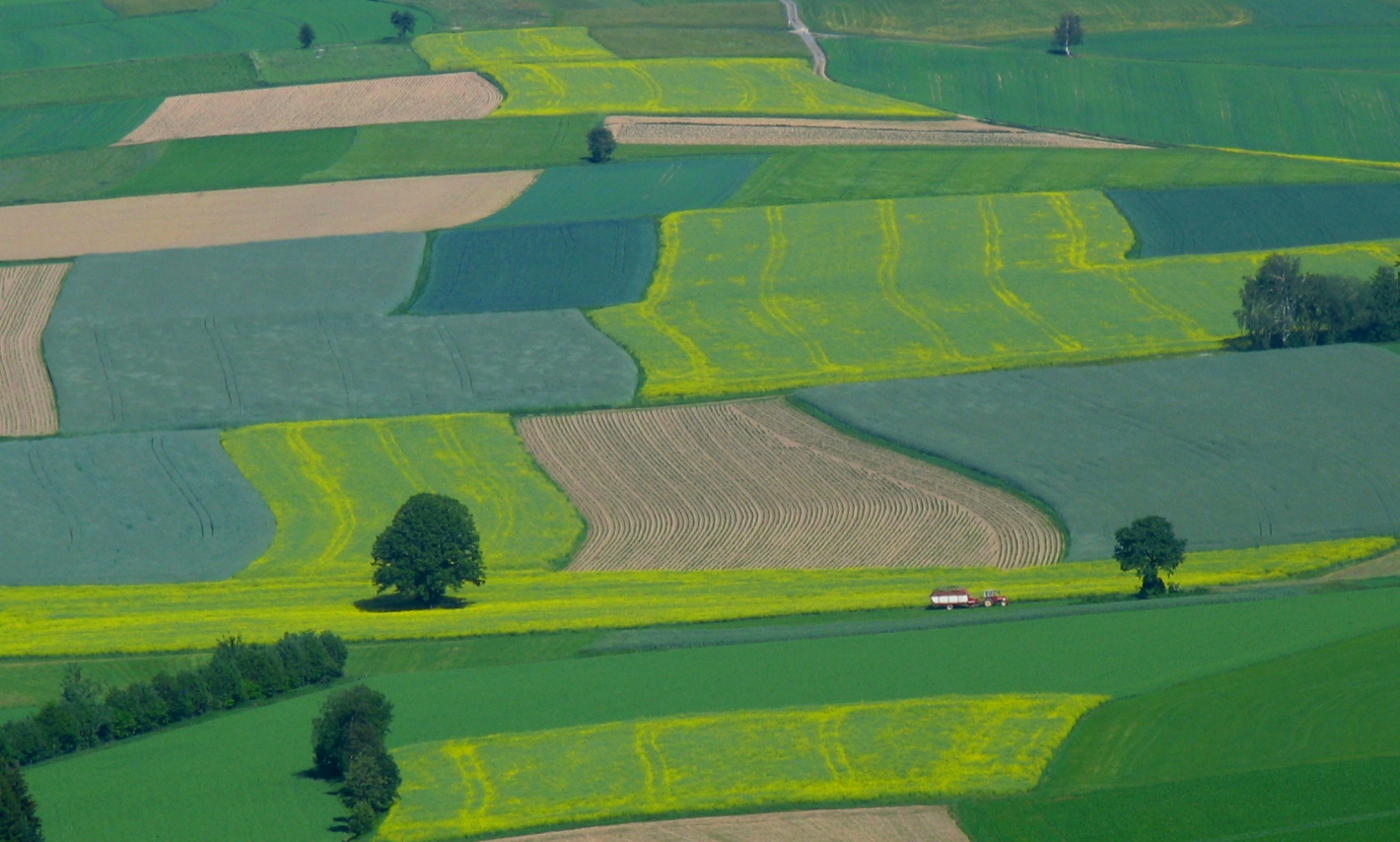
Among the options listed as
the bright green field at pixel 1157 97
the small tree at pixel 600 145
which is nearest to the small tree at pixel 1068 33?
the bright green field at pixel 1157 97

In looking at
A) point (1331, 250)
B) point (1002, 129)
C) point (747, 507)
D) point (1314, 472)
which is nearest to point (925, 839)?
point (747, 507)

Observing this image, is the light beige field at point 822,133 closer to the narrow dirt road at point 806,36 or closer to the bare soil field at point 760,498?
the narrow dirt road at point 806,36

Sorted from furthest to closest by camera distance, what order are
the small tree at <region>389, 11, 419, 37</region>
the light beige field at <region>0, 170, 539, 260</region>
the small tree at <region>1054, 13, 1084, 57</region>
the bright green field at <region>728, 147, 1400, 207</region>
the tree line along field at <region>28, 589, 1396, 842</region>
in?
the small tree at <region>389, 11, 419, 37</region> → the small tree at <region>1054, 13, 1084, 57</region> → the bright green field at <region>728, 147, 1400, 207</region> → the light beige field at <region>0, 170, 539, 260</region> → the tree line along field at <region>28, 589, 1396, 842</region>

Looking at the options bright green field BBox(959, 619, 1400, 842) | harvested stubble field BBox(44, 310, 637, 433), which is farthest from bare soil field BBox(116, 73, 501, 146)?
bright green field BBox(959, 619, 1400, 842)

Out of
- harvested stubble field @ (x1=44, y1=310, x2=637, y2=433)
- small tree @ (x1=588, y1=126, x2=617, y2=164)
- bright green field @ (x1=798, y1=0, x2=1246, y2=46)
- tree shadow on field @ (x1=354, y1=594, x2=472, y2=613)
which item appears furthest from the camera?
bright green field @ (x1=798, y1=0, x2=1246, y2=46)

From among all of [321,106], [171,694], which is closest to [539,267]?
[321,106]

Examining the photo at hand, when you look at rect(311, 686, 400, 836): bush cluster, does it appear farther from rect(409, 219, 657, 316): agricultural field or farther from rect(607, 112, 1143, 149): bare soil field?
rect(607, 112, 1143, 149): bare soil field
